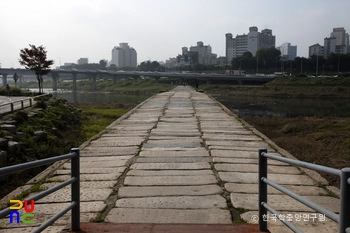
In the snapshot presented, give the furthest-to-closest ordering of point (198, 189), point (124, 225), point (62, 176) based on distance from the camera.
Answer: point (62, 176) < point (198, 189) < point (124, 225)

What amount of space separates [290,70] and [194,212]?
313ft

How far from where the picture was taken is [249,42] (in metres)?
152

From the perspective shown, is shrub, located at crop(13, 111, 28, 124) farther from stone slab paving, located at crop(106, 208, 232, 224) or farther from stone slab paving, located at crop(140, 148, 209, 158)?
stone slab paving, located at crop(106, 208, 232, 224)

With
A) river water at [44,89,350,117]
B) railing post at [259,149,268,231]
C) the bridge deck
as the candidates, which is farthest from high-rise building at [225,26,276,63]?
railing post at [259,149,268,231]

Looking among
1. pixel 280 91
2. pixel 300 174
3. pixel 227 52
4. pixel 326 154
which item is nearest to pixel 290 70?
pixel 280 91

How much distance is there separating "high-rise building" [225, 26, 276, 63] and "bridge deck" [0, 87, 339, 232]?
145256mm

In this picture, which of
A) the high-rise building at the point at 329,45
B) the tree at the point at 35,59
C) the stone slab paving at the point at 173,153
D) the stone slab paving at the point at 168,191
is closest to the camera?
the stone slab paving at the point at 168,191

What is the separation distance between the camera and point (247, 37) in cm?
15262

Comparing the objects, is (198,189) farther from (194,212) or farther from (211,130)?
(211,130)

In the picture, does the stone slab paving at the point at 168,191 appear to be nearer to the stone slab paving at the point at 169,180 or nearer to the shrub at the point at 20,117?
the stone slab paving at the point at 169,180

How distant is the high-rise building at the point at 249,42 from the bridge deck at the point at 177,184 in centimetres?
14526

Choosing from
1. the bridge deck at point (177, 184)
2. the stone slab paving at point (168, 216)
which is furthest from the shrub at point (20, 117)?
the stone slab paving at point (168, 216)

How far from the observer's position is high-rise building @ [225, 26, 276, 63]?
489 ft

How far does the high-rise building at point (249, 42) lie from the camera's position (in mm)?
149000
